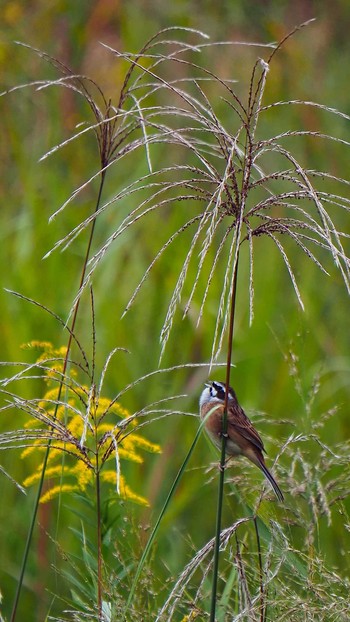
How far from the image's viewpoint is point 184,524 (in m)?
3.46

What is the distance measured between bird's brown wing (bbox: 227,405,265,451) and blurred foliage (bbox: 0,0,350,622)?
10 centimetres

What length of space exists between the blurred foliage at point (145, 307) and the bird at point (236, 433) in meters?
0.09

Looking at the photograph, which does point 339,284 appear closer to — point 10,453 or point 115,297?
point 115,297

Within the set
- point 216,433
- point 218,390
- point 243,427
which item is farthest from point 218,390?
point 243,427

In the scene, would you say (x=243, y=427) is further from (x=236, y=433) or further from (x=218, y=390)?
(x=218, y=390)

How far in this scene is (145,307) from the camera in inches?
156

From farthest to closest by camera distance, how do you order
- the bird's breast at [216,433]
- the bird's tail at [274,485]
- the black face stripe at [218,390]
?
the black face stripe at [218,390]
the bird's breast at [216,433]
the bird's tail at [274,485]

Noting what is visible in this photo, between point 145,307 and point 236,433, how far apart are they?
174 cm

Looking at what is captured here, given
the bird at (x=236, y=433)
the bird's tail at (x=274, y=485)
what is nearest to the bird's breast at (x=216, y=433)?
the bird at (x=236, y=433)

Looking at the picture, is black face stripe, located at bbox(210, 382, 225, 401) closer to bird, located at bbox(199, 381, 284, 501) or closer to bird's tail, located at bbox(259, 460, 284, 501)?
bird, located at bbox(199, 381, 284, 501)

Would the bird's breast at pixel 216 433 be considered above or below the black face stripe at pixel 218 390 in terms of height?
below

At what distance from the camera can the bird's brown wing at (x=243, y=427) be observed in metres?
2.13

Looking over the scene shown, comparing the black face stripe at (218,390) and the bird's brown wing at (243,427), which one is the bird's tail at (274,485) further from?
the black face stripe at (218,390)

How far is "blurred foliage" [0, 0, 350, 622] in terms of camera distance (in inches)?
130
